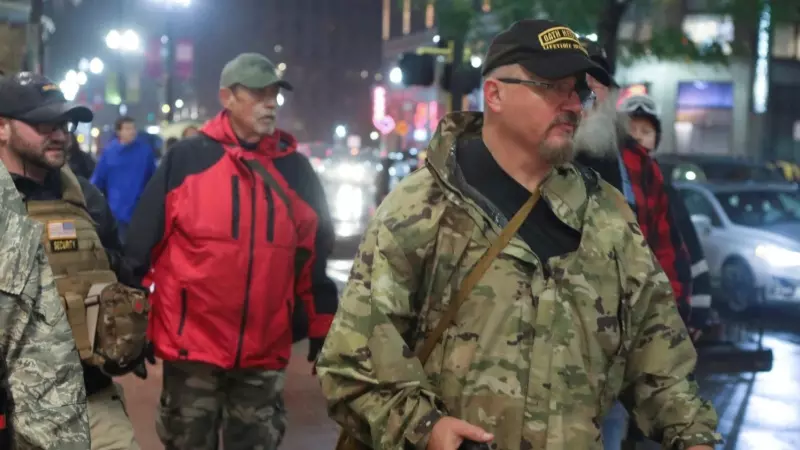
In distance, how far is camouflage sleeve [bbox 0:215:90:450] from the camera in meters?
2.78

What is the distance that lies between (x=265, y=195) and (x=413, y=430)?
2.57 metres

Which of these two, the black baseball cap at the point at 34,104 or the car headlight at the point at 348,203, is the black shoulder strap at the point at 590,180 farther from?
the car headlight at the point at 348,203

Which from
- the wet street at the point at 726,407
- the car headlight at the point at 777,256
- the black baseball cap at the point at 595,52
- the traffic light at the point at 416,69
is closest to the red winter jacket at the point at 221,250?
the black baseball cap at the point at 595,52

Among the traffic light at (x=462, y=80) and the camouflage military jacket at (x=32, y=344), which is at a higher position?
the traffic light at (x=462, y=80)

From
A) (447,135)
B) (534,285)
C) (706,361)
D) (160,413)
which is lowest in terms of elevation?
(706,361)

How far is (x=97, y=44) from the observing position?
37.6 meters

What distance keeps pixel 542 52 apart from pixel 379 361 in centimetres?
85

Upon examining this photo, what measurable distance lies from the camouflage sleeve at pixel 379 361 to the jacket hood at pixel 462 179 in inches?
8.2

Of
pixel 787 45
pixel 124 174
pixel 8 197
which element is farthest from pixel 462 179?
pixel 787 45

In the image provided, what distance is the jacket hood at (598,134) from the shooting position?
4.26 m

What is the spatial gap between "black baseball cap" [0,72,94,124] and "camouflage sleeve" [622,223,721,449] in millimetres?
2117

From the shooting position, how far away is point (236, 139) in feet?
16.8

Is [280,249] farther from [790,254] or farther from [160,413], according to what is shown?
[790,254]

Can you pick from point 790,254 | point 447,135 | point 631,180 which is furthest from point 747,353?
point 447,135
